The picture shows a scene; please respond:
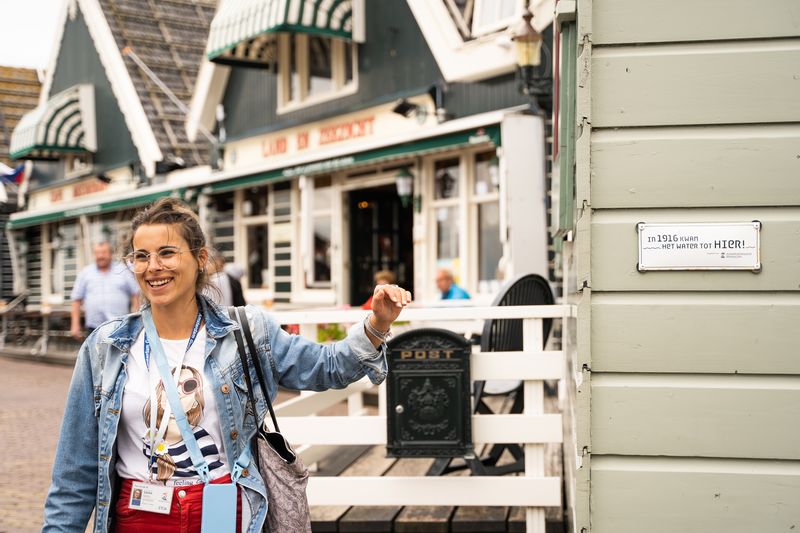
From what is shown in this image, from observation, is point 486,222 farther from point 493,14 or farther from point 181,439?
point 181,439

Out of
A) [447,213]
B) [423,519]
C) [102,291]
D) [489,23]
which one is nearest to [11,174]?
[447,213]

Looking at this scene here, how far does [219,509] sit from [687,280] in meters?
1.90

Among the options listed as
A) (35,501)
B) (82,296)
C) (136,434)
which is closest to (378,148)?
(82,296)

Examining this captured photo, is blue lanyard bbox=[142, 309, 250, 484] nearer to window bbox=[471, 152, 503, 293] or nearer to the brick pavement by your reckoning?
the brick pavement

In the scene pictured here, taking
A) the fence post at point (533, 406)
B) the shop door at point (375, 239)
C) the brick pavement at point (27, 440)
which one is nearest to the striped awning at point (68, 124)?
the brick pavement at point (27, 440)

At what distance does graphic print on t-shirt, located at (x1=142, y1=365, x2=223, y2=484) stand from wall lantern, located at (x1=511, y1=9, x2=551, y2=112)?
8.11 meters

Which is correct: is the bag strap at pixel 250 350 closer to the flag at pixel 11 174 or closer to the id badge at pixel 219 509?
the id badge at pixel 219 509

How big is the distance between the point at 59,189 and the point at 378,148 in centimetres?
1443

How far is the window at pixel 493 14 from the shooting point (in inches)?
445

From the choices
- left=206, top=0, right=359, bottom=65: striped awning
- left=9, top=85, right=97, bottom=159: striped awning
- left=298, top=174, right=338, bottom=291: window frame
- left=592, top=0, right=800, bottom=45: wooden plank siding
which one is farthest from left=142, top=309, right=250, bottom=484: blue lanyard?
left=9, top=85, right=97, bottom=159: striped awning

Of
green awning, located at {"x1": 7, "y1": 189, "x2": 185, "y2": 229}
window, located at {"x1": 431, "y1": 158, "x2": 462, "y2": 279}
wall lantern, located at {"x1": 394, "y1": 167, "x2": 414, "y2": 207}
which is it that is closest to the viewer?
window, located at {"x1": 431, "y1": 158, "x2": 462, "y2": 279}

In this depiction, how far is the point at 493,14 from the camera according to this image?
38.0 ft

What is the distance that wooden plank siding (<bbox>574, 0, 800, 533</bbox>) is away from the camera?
335cm

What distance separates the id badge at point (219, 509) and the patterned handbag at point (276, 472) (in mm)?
162
